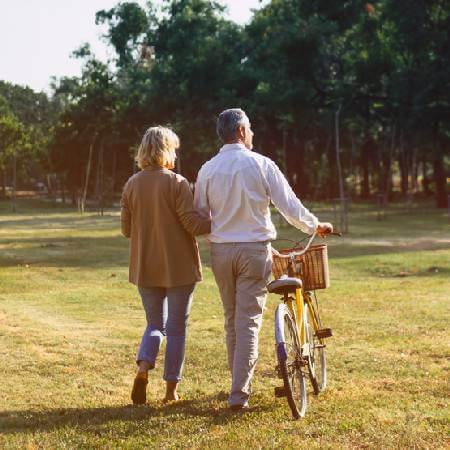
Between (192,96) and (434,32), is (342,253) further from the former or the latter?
(192,96)

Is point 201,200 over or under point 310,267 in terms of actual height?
over

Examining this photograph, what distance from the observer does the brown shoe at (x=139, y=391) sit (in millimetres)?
6043

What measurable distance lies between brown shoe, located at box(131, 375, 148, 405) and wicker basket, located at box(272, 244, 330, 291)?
1.08 metres

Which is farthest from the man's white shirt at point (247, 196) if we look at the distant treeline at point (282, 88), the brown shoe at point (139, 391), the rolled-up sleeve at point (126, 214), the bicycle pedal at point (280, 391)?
the distant treeline at point (282, 88)

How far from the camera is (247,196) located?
571 centimetres

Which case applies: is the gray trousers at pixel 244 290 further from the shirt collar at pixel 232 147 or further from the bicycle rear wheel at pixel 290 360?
the shirt collar at pixel 232 147

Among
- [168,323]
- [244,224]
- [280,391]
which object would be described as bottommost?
[280,391]

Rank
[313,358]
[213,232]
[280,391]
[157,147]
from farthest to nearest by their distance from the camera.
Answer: [313,358] → [157,147] → [213,232] → [280,391]

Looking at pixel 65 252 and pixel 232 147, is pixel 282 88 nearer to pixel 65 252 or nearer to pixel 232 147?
pixel 65 252

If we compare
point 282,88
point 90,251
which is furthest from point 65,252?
point 282,88

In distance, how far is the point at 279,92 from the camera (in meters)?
37.6

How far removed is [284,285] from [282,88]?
32519mm

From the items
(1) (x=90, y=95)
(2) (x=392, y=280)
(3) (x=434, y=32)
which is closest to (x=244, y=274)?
(2) (x=392, y=280)

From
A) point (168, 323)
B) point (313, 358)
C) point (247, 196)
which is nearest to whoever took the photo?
point (247, 196)
